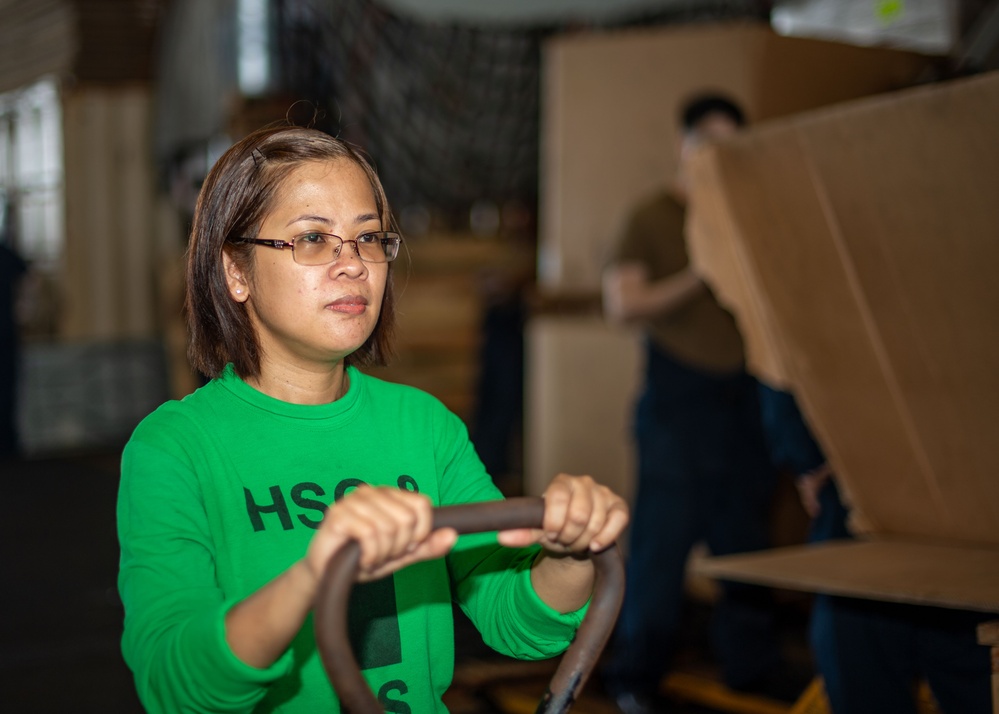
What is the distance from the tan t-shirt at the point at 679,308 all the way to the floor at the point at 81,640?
36.9 inches

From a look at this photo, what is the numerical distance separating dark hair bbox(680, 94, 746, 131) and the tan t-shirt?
8.0 inches

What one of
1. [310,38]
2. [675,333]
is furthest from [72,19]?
[675,333]

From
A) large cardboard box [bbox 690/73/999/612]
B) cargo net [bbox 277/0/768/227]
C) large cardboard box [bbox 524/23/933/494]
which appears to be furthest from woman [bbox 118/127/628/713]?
cargo net [bbox 277/0/768/227]

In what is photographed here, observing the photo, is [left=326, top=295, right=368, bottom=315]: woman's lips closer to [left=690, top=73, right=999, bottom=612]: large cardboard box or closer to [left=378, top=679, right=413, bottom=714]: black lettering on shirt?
→ [left=378, top=679, right=413, bottom=714]: black lettering on shirt

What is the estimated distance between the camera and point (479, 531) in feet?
2.61

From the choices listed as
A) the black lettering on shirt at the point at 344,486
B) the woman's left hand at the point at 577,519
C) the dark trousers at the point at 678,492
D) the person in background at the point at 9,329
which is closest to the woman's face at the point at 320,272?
the black lettering on shirt at the point at 344,486

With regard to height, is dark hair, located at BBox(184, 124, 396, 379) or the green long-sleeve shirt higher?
dark hair, located at BBox(184, 124, 396, 379)

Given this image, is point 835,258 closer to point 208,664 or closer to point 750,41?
point 208,664

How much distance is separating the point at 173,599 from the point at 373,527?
0.23 m

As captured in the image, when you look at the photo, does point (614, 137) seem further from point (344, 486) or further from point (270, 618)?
point (270, 618)

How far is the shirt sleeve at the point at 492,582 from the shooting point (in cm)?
103

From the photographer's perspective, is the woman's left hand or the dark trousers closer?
the woman's left hand

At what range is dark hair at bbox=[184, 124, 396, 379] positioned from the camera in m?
1.02

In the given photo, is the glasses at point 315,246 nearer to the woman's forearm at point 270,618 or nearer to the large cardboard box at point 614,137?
the woman's forearm at point 270,618
